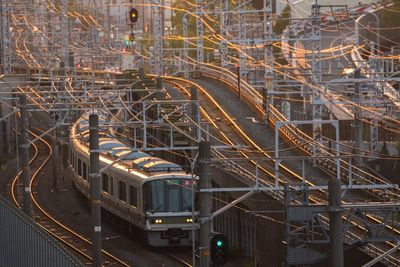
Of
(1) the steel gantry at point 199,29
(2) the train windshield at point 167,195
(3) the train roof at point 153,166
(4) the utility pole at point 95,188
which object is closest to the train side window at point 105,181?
(3) the train roof at point 153,166

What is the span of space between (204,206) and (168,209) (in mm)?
7756

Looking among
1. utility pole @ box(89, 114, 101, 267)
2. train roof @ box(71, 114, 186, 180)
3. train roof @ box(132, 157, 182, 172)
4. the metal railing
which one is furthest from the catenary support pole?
train roof @ box(132, 157, 182, 172)

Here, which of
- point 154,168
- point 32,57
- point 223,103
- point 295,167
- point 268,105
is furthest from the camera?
point 32,57

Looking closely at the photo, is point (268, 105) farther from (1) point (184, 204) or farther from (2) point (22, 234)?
(2) point (22, 234)

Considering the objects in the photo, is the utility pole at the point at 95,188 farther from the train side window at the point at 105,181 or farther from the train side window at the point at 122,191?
the train side window at the point at 105,181

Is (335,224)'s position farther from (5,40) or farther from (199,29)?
(199,29)

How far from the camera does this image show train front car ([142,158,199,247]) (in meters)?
24.5

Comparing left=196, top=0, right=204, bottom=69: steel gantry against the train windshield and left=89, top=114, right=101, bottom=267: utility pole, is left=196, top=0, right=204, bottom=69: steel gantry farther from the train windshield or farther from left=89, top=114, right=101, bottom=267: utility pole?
left=89, top=114, right=101, bottom=267: utility pole

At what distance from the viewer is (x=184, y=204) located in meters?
24.7

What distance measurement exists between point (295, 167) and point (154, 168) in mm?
4265

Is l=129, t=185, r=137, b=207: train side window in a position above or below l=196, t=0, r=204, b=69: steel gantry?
below

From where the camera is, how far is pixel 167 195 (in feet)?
80.8

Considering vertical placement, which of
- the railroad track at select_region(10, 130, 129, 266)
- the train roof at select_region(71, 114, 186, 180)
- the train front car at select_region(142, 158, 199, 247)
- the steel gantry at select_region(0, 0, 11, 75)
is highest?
the steel gantry at select_region(0, 0, 11, 75)

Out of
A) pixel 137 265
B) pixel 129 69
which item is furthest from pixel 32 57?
pixel 137 265
